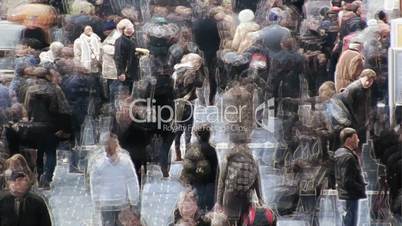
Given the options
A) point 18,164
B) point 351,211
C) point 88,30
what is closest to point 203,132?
point 88,30

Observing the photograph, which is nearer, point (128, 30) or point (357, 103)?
point (128, 30)

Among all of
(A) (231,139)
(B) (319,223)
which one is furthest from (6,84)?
(B) (319,223)

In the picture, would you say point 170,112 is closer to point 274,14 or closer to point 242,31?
point 242,31

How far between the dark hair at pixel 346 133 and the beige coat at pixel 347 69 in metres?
0.31

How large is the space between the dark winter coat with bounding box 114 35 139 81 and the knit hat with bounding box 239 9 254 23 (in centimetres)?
82

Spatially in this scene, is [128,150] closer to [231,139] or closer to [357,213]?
[231,139]

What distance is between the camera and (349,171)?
702 centimetres

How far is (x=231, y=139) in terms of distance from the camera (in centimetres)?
694

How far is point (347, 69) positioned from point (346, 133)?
1.57ft

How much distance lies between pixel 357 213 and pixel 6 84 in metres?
2.78

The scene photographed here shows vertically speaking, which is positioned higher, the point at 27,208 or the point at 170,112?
the point at 170,112

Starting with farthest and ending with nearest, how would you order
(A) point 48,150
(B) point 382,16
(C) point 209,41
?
1. (B) point 382,16
2. (C) point 209,41
3. (A) point 48,150

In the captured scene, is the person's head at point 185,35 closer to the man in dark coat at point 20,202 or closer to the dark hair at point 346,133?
the dark hair at point 346,133

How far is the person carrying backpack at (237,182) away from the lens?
22.7 ft
